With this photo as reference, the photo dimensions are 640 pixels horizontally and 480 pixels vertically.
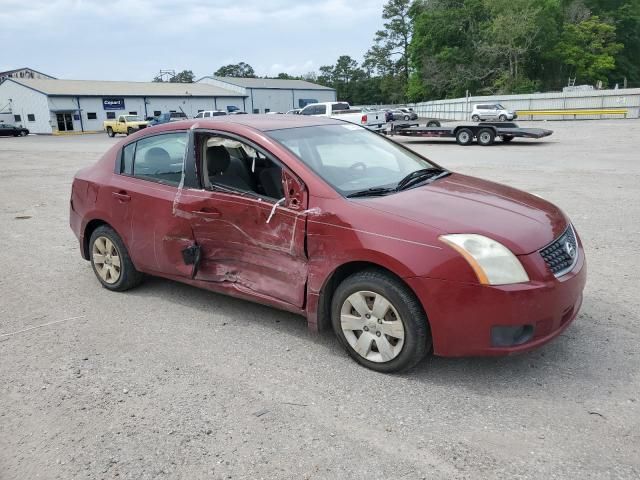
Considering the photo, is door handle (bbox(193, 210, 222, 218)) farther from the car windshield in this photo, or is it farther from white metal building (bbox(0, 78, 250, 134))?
white metal building (bbox(0, 78, 250, 134))

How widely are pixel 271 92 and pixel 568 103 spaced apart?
38.3 m

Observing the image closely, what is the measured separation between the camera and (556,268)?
3244 mm

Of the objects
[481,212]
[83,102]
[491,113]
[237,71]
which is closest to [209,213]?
[481,212]

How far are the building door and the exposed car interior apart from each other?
55.5 metres

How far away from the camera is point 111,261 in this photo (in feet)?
16.8

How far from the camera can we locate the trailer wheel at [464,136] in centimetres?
2150

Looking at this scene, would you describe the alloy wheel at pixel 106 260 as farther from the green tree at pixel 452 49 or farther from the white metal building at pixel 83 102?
the green tree at pixel 452 49

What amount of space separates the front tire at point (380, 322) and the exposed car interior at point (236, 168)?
3.19 feet

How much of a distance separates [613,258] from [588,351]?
2481 mm

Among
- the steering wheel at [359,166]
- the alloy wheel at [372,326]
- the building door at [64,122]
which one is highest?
the building door at [64,122]

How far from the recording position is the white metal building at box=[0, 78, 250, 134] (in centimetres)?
5259

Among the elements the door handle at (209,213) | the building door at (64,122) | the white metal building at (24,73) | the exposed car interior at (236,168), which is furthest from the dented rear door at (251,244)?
the white metal building at (24,73)

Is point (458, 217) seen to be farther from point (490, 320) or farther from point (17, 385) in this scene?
point (17, 385)

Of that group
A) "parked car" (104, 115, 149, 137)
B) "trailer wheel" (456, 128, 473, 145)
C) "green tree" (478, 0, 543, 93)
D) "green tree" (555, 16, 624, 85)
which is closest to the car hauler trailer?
"trailer wheel" (456, 128, 473, 145)
